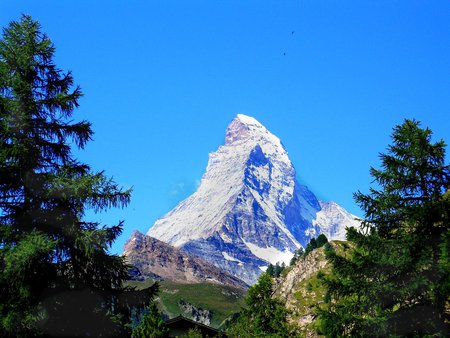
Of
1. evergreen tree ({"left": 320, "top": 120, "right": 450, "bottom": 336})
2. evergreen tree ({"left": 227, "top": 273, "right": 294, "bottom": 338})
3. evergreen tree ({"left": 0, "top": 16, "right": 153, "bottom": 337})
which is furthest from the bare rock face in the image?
evergreen tree ({"left": 0, "top": 16, "right": 153, "bottom": 337})

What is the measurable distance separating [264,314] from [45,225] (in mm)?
36170

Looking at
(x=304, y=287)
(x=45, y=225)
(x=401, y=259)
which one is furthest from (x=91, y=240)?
(x=304, y=287)

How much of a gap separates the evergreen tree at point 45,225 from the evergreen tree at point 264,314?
33.1 meters

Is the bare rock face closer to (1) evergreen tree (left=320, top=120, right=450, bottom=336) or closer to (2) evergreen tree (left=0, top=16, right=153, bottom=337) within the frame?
(1) evergreen tree (left=320, top=120, right=450, bottom=336)

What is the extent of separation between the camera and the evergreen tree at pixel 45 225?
1606 centimetres

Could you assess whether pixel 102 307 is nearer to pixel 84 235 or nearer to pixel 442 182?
pixel 84 235

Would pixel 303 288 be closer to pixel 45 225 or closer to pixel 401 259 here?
pixel 401 259

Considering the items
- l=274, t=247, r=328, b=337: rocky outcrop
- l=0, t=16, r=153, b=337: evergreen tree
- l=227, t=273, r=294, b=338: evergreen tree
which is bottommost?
l=0, t=16, r=153, b=337: evergreen tree

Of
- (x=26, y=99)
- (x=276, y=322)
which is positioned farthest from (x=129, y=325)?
(x=276, y=322)

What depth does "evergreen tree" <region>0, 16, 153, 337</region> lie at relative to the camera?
16062mm

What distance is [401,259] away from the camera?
20.7 m

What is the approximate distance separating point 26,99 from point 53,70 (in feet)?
5.38

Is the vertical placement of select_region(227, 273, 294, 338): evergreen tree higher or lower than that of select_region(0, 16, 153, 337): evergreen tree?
higher

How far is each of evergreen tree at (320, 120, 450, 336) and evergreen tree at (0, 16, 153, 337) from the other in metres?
9.24
